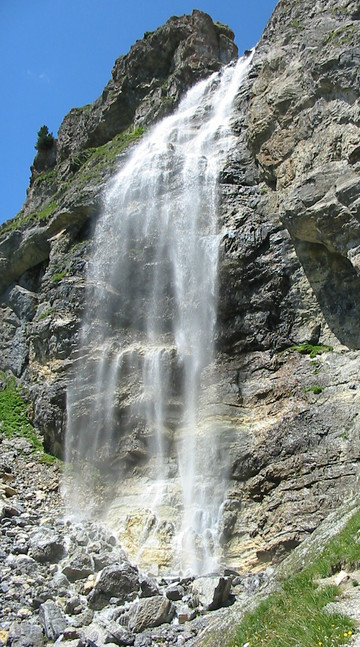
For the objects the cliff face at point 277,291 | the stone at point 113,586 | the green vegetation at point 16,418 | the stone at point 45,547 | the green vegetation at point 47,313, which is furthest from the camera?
the green vegetation at point 47,313

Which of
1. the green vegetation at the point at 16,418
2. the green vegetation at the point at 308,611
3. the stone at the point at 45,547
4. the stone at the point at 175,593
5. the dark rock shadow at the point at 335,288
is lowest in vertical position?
the stone at the point at 175,593

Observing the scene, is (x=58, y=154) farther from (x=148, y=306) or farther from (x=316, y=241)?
(x=316, y=241)

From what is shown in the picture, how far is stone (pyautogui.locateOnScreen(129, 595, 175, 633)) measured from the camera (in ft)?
36.0

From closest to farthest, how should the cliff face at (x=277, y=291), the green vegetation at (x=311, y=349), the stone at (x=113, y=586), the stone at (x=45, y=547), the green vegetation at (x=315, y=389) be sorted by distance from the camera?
1. the stone at (x=113, y=586)
2. the stone at (x=45, y=547)
3. the cliff face at (x=277, y=291)
4. the green vegetation at (x=315, y=389)
5. the green vegetation at (x=311, y=349)

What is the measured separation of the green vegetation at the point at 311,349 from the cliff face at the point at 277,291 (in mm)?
63

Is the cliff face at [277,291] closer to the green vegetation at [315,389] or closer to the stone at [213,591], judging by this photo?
the green vegetation at [315,389]

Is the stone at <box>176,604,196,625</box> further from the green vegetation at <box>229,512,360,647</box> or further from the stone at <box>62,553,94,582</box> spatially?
the stone at <box>62,553,94,582</box>

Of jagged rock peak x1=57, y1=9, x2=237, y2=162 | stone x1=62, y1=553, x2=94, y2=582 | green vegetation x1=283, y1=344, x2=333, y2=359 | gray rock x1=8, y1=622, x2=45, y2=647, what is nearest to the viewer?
gray rock x1=8, y1=622, x2=45, y2=647

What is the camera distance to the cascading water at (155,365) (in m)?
17.2

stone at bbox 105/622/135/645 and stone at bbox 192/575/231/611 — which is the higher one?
stone at bbox 192/575/231/611

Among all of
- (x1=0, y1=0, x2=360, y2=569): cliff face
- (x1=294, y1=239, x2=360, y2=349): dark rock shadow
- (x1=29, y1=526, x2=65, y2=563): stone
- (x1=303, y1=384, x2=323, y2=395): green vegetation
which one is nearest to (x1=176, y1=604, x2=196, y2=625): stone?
(x1=0, y1=0, x2=360, y2=569): cliff face

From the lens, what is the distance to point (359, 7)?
909 inches

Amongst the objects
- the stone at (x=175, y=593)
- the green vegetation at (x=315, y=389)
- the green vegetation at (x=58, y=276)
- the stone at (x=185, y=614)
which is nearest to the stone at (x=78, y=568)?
the stone at (x=175, y=593)

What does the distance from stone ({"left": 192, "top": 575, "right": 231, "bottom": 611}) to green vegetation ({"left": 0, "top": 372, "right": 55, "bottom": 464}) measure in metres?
11.0
